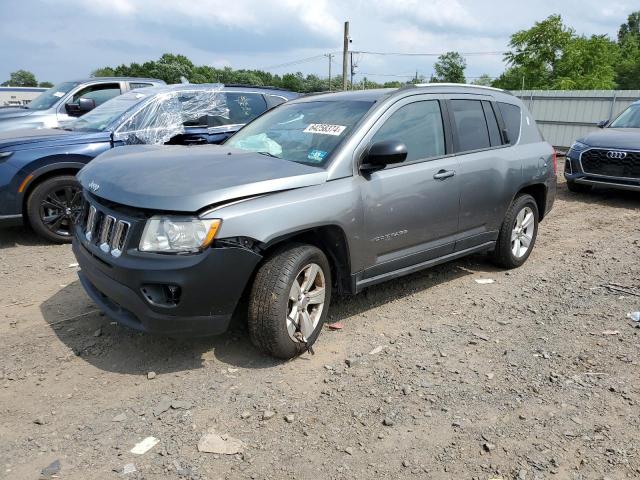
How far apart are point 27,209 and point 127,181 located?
3293mm

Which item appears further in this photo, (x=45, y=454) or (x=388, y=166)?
(x=388, y=166)

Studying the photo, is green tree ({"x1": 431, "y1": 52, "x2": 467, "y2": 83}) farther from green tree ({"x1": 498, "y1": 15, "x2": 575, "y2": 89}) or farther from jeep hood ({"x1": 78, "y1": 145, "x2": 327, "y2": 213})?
jeep hood ({"x1": 78, "y1": 145, "x2": 327, "y2": 213})

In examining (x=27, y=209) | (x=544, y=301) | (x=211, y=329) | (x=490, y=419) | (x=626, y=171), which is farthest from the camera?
(x=626, y=171)

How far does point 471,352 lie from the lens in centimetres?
360

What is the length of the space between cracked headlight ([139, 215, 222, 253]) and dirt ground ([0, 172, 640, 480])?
2.82 feet

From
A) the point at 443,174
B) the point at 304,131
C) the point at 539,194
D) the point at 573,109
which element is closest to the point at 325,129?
the point at 304,131

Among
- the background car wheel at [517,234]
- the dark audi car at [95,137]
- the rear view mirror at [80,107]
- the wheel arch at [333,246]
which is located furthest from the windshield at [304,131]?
the rear view mirror at [80,107]

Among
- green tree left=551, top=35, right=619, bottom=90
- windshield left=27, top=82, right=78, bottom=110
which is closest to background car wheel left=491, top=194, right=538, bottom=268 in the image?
windshield left=27, top=82, right=78, bottom=110

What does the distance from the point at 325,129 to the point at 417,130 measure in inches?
31.2

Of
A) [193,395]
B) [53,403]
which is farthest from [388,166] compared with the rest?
[53,403]

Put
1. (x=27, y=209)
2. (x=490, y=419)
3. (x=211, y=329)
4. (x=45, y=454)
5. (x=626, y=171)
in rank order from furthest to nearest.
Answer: (x=626, y=171), (x=27, y=209), (x=211, y=329), (x=490, y=419), (x=45, y=454)

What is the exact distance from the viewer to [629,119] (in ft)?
30.6

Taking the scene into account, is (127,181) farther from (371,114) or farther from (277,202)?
(371,114)

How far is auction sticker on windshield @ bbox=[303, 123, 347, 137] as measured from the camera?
3.73 m
